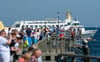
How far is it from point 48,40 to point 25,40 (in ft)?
27.4

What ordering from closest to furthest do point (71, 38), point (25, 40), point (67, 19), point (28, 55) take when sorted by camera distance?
point (28, 55) → point (25, 40) → point (71, 38) → point (67, 19)

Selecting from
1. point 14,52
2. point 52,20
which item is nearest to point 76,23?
point 52,20

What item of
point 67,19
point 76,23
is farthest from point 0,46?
point 67,19

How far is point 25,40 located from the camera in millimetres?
25031

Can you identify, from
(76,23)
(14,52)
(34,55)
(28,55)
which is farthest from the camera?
(76,23)

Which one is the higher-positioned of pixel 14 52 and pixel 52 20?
pixel 52 20

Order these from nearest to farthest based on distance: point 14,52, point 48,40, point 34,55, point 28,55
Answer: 1. point 28,55
2. point 34,55
3. point 14,52
4. point 48,40

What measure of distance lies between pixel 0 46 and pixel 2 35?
32 cm

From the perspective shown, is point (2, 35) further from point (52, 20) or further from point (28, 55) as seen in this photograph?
point (52, 20)

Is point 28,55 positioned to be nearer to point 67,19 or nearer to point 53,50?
point 53,50

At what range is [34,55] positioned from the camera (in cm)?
1107

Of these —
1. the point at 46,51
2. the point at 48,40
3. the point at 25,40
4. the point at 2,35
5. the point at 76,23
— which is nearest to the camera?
the point at 2,35

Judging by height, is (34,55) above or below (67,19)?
below

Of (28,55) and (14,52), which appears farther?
(14,52)
